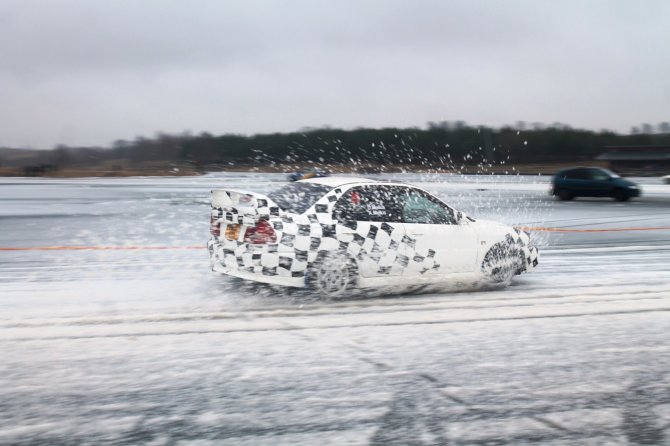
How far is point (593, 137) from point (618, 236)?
94.5 meters

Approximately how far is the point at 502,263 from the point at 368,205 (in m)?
1.89

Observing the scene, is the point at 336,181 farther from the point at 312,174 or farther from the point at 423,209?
the point at 312,174

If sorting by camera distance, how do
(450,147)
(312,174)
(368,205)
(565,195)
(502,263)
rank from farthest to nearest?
(450,147) → (565,195) → (312,174) → (502,263) → (368,205)

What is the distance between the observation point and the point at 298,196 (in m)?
7.82

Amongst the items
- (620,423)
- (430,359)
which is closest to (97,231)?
(430,359)

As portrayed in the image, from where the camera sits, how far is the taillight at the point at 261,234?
7.29 meters

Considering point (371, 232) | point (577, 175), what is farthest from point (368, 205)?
point (577, 175)

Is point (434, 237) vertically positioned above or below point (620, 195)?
above

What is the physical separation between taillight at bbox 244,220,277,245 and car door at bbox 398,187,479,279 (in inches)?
60.0

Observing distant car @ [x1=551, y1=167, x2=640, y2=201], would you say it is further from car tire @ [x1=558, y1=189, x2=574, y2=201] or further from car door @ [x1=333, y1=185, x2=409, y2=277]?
car door @ [x1=333, y1=185, x2=409, y2=277]

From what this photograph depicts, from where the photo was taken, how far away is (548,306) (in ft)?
24.4

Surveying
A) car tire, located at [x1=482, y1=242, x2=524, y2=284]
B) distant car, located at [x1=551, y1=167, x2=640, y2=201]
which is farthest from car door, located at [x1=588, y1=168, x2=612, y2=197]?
car tire, located at [x1=482, y1=242, x2=524, y2=284]

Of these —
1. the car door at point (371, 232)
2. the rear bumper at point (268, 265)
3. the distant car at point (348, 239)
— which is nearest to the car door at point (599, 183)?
the distant car at point (348, 239)

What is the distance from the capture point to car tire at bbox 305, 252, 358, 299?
737cm
